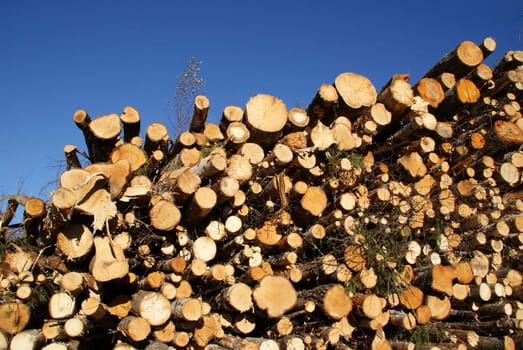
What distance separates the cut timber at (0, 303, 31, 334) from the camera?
2.96 m

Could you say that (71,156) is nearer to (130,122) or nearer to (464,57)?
(130,122)

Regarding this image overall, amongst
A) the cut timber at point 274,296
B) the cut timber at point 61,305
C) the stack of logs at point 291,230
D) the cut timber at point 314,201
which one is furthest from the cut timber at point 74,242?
the cut timber at point 314,201

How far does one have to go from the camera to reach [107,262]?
2.79 metres

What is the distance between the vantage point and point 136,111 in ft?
11.8

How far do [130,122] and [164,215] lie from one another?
0.95 meters

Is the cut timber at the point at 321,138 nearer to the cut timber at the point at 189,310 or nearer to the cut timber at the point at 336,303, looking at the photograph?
the cut timber at the point at 336,303

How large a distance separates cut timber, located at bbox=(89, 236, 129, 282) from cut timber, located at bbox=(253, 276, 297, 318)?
93 centimetres

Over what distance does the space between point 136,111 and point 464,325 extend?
10.9ft

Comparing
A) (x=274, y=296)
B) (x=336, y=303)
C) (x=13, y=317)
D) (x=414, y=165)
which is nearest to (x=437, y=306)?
(x=336, y=303)

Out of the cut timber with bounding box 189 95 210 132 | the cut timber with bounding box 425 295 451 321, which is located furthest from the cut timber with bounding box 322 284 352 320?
the cut timber with bounding box 189 95 210 132

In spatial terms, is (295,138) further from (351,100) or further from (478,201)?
(478,201)

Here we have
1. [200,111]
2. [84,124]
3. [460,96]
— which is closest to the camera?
[84,124]

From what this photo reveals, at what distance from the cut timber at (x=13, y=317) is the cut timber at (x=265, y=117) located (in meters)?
2.09

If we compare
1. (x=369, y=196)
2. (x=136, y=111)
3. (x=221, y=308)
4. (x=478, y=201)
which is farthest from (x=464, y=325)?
(x=136, y=111)
